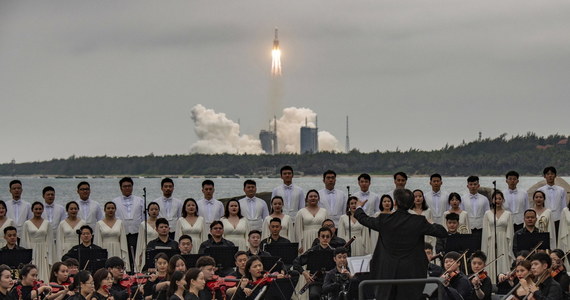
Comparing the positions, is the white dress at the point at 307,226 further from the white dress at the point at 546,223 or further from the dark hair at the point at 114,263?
the dark hair at the point at 114,263

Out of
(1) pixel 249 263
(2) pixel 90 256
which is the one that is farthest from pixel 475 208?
(2) pixel 90 256

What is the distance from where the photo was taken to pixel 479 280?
15625 mm

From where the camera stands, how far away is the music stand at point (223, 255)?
53.1ft

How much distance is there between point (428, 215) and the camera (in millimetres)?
18672

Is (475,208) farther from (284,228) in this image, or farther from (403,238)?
(403,238)

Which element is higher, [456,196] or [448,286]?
[456,196]

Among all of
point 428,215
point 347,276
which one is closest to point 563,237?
point 428,215

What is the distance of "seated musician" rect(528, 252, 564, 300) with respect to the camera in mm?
14219

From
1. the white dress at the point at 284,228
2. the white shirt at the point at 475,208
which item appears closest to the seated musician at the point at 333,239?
the white dress at the point at 284,228

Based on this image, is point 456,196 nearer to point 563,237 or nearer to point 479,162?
point 563,237

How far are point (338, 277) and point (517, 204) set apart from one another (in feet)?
15.2

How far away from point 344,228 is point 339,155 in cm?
7938

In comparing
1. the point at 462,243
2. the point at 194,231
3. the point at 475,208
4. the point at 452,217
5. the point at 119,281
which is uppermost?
the point at 475,208

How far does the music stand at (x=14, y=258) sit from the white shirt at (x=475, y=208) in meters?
7.11
